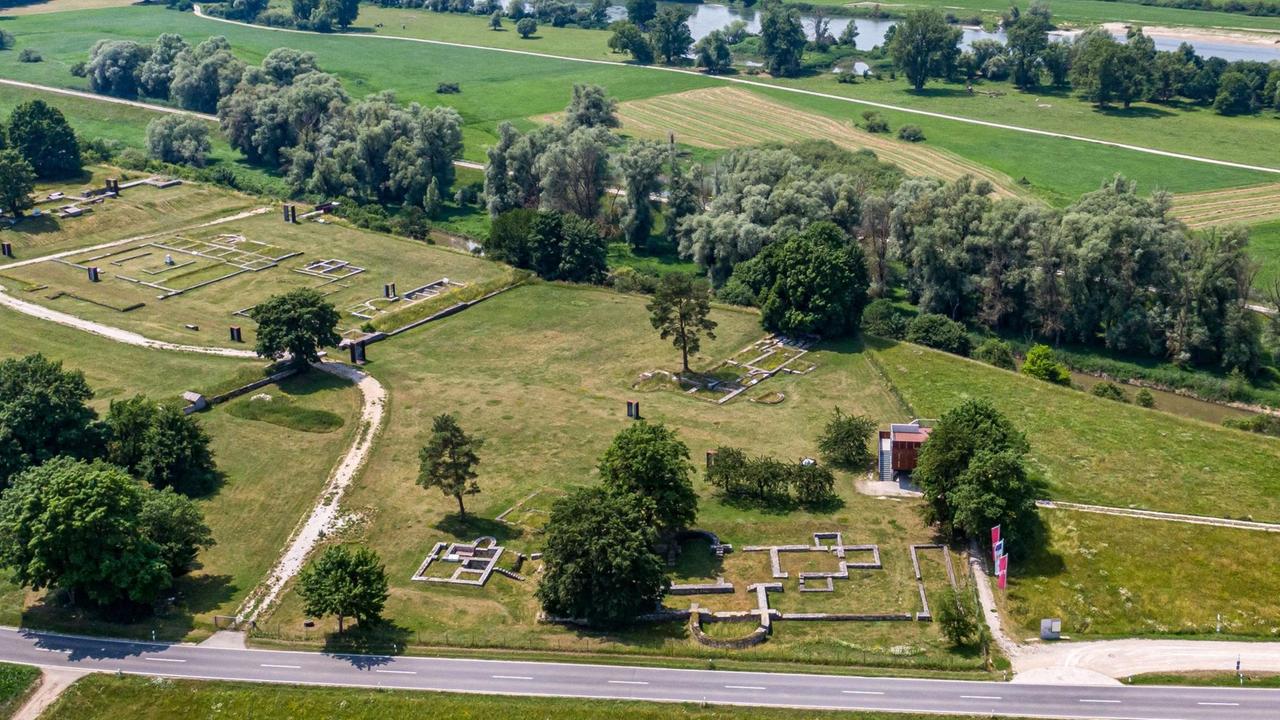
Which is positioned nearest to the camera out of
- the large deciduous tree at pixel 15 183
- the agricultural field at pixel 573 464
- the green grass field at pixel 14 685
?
the green grass field at pixel 14 685

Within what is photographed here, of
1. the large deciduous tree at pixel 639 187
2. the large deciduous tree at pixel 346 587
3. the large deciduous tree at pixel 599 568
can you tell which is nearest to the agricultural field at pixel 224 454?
the large deciduous tree at pixel 346 587

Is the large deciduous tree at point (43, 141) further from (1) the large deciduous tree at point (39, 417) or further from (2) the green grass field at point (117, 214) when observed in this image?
(1) the large deciduous tree at point (39, 417)

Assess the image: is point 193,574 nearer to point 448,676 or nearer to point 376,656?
point 376,656

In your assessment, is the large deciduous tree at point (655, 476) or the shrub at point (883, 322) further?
the shrub at point (883, 322)

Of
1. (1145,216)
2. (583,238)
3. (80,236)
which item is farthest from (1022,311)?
(80,236)

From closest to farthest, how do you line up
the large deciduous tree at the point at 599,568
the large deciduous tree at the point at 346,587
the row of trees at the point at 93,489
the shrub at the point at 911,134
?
the large deciduous tree at the point at 346,587
the large deciduous tree at the point at 599,568
the row of trees at the point at 93,489
the shrub at the point at 911,134

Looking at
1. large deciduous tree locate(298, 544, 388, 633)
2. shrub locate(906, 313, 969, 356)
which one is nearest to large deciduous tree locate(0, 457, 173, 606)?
large deciduous tree locate(298, 544, 388, 633)

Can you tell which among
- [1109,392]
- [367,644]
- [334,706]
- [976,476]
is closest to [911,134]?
[1109,392]
